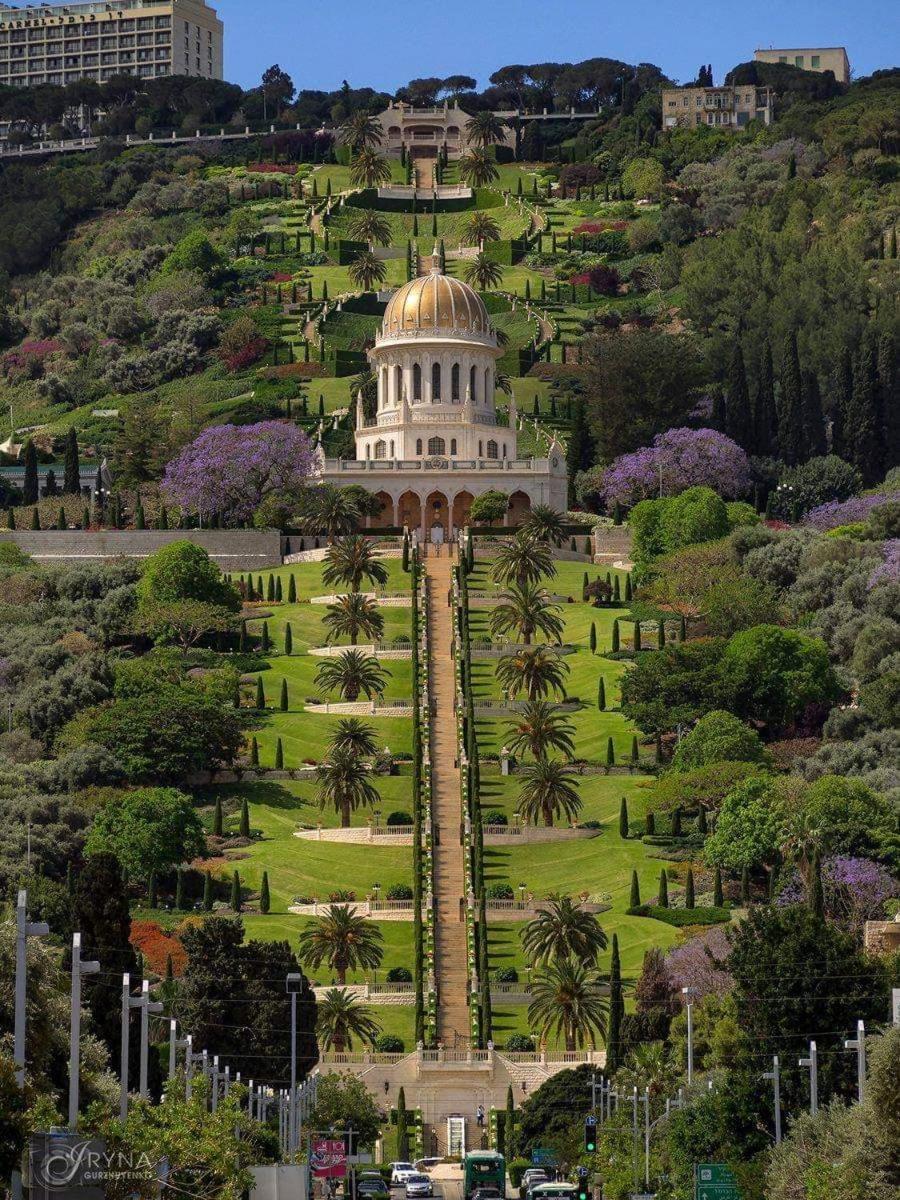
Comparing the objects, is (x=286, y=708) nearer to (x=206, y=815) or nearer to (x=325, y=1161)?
(x=206, y=815)

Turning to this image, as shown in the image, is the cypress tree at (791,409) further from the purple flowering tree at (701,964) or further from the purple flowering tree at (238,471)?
the purple flowering tree at (701,964)

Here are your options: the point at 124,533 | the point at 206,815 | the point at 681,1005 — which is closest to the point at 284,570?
the point at 124,533

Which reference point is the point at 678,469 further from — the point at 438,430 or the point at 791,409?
the point at 438,430

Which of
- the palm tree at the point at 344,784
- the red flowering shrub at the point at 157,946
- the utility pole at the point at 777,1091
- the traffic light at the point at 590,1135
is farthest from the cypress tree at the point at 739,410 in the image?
the utility pole at the point at 777,1091

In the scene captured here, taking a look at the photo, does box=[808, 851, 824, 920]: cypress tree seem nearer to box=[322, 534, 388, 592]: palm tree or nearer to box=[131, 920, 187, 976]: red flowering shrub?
box=[131, 920, 187, 976]: red flowering shrub

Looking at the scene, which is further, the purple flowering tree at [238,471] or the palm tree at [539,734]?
the purple flowering tree at [238,471]

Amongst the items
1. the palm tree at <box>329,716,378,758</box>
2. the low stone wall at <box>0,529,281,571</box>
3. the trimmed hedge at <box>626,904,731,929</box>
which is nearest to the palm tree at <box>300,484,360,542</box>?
the low stone wall at <box>0,529,281,571</box>

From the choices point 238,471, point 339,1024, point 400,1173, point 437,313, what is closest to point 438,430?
point 437,313
